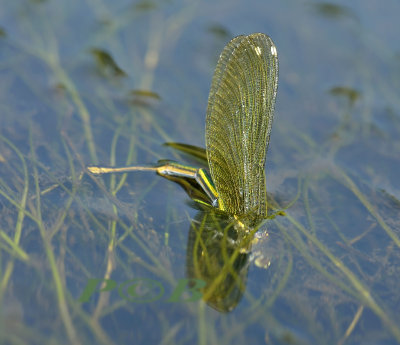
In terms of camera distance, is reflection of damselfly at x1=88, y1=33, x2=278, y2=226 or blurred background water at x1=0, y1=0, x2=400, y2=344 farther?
reflection of damselfly at x1=88, y1=33, x2=278, y2=226

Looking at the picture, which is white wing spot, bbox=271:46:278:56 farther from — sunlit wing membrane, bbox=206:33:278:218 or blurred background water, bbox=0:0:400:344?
blurred background water, bbox=0:0:400:344

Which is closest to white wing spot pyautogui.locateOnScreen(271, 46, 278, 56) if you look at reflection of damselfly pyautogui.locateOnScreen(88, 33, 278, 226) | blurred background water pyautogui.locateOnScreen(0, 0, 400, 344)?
reflection of damselfly pyautogui.locateOnScreen(88, 33, 278, 226)

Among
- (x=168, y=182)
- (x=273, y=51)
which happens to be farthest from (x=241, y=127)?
(x=168, y=182)

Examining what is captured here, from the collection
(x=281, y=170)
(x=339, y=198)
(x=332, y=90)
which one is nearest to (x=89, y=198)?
(x=281, y=170)

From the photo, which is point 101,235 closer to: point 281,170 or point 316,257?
point 316,257

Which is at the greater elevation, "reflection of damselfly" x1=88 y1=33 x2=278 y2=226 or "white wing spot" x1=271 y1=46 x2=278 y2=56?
"white wing spot" x1=271 y1=46 x2=278 y2=56

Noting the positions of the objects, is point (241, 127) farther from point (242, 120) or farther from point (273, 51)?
point (273, 51)
